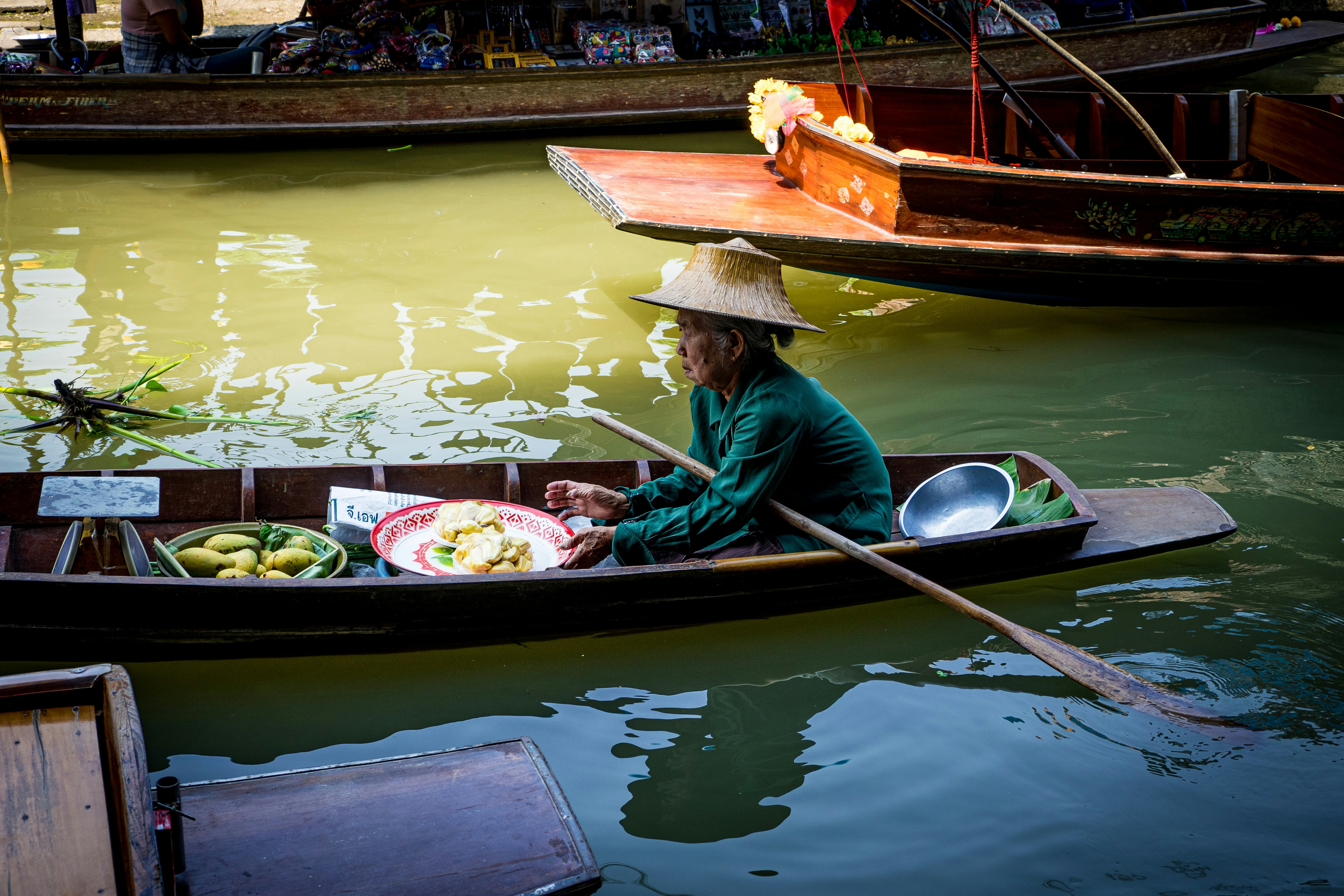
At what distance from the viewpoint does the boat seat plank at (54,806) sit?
1.65 meters

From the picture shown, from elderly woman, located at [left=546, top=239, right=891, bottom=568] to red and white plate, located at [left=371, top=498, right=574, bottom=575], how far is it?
11 cm

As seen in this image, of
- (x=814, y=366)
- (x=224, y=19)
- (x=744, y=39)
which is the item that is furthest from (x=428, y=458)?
(x=224, y=19)

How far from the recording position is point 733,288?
9.93ft

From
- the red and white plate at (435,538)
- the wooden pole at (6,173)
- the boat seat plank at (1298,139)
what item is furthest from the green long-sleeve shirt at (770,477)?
the boat seat plank at (1298,139)

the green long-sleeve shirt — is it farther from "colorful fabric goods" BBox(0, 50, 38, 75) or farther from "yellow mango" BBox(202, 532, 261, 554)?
"colorful fabric goods" BBox(0, 50, 38, 75)

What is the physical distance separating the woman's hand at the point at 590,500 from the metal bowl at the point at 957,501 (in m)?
1.05

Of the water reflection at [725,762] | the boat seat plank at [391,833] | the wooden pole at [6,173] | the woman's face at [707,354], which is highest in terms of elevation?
the wooden pole at [6,173]

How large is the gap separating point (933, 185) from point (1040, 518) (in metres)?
2.23

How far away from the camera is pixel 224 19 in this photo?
42.6 feet

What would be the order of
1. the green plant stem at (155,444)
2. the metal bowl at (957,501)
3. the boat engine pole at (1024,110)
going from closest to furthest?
1. the metal bowl at (957,501)
2. the green plant stem at (155,444)
3. the boat engine pole at (1024,110)

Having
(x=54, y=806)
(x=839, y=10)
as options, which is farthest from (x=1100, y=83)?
(x=54, y=806)

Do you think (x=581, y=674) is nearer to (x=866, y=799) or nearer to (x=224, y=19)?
(x=866, y=799)

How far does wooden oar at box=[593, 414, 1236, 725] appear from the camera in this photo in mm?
2764

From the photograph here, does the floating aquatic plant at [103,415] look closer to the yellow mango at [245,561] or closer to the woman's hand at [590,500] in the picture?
the yellow mango at [245,561]
